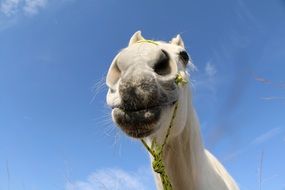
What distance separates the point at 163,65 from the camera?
327 cm

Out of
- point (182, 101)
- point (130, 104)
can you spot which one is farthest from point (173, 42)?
point (130, 104)

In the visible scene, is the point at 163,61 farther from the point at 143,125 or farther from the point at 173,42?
the point at 173,42

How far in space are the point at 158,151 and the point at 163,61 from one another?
66 centimetres

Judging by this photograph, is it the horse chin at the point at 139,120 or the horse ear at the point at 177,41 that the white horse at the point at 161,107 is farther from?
the horse ear at the point at 177,41

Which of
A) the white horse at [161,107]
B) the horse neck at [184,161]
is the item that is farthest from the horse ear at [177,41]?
the horse neck at [184,161]

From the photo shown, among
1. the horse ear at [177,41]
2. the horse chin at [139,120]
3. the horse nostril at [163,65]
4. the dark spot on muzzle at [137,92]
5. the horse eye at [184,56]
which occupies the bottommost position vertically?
the horse chin at [139,120]

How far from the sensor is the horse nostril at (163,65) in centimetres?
314

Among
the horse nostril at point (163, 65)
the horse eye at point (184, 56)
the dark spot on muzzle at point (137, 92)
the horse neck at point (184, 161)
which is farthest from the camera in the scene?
the horse eye at point (184, 56)

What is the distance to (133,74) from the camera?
9.51 ft

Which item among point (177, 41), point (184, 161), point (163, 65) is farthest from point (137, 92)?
point (177, 41)

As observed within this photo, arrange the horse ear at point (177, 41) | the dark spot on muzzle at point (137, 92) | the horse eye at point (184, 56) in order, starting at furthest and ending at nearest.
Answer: the horse ear at point (177, 41)
the horse eye at point (184, 56)
the dark spot on muzzle at point (137, 92)

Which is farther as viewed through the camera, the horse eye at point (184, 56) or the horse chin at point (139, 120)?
the horse eye at point (184, 56)

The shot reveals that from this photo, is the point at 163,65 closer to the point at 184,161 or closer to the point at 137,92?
the point at 137,92

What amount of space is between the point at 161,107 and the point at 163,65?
1.23ft
